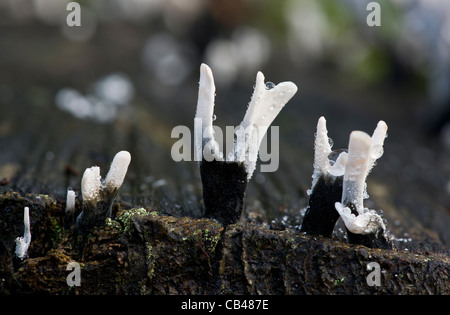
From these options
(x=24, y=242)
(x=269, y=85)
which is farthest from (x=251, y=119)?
(x=24, y=242)

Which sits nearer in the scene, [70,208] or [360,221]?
[360,221]

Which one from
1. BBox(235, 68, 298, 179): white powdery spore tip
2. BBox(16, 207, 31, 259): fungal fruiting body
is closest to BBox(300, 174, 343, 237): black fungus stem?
BBox(235, 68, 298, 179): white powdery spore tip

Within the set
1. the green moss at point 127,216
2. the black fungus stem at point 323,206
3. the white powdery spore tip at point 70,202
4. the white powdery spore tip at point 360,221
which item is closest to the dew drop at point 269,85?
the black fungus stem at point 323,206

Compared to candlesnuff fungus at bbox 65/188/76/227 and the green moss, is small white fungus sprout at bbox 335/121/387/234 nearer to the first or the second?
the green moss

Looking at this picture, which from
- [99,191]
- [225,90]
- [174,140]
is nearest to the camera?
[99,191]

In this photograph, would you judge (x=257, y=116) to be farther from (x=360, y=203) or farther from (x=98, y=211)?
(x=98, y=211)

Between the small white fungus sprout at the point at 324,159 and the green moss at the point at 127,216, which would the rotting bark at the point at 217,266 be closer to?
the green moss at the point at 127,216
